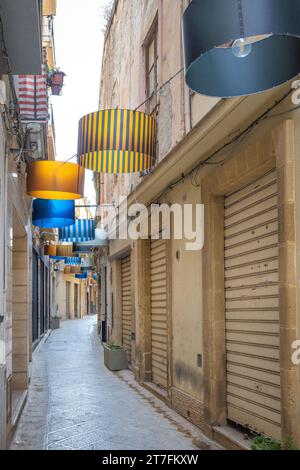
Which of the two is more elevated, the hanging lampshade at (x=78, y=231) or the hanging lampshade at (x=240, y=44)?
the hanging lampshade at (x=240, y=44)

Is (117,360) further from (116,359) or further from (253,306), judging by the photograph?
(253,306)

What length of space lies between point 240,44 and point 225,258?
3.61 metres

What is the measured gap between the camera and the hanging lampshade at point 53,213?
1153 cm

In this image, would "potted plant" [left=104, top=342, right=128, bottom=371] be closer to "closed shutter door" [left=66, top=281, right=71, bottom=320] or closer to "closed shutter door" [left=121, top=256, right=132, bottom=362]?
"closed shutter door" [left=121, top=256, right=132, bottom=362]

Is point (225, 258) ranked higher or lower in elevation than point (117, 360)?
higher

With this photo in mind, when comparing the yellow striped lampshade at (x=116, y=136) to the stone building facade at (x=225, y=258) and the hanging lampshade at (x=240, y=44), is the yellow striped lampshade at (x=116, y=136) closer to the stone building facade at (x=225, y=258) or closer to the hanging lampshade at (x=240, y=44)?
the stone building facade at (x=225, y=258)

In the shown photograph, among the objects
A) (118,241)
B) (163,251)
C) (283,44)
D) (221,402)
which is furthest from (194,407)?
(118,241)

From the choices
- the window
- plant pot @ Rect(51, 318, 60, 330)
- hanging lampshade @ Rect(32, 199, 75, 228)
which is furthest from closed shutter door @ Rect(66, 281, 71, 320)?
the window

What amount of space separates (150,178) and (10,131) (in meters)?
2.78

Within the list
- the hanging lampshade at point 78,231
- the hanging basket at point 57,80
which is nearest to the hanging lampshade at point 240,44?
the hanging lampshade at point 78,231

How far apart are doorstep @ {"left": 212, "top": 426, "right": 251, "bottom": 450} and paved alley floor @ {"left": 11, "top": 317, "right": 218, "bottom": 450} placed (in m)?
0.16

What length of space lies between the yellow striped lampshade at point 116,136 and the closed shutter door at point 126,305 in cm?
706

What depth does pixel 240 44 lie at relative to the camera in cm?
438

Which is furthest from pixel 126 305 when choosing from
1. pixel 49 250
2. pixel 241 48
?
pixel 241 48
